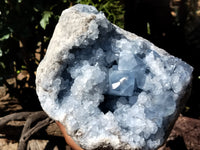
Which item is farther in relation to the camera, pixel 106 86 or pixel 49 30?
pixel 49 30

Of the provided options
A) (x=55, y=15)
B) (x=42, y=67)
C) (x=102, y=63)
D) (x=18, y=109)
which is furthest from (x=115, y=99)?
(x=18, y=109)

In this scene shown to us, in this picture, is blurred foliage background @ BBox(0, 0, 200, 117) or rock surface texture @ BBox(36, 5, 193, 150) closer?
rock surface texture @ BBox(36, 5, 193, 150)

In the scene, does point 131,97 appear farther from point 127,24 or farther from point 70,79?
point 127,24

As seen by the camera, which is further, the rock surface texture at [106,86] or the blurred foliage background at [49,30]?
the blurred foliage background at [49,30]

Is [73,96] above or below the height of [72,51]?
below

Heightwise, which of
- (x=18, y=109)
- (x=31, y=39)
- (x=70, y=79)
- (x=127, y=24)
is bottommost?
(x=18, y=109)
